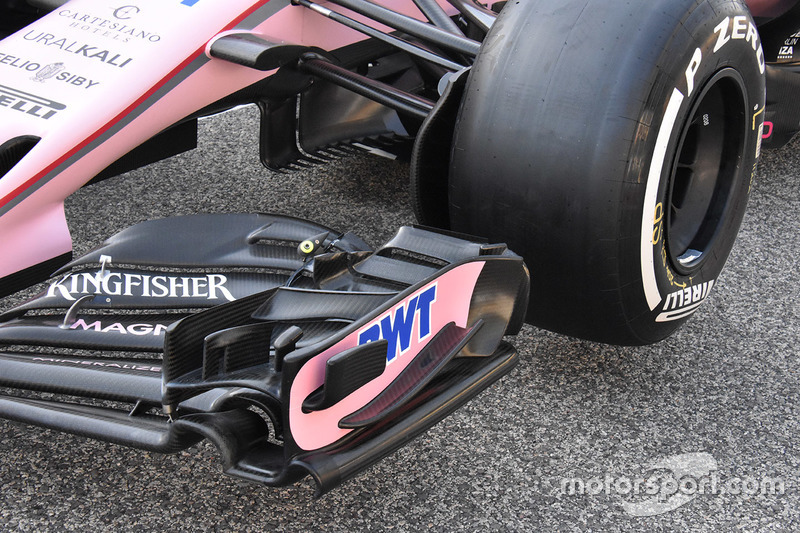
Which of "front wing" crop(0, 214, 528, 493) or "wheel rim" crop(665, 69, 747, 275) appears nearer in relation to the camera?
"front wing" crop(0, 214, 528, 493)

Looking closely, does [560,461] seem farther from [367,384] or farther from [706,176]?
[706,176]

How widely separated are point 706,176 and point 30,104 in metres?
1.49

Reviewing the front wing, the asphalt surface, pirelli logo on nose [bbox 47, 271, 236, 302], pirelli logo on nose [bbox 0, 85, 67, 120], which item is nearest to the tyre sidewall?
the asphalt surface

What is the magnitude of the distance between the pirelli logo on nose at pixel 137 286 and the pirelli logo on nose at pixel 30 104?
0.38 m

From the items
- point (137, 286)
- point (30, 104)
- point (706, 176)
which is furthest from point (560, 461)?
point (30, 104)

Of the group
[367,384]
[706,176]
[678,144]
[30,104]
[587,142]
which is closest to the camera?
[367,384]

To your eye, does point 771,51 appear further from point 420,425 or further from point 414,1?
point 420,425

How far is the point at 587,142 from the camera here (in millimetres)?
1526

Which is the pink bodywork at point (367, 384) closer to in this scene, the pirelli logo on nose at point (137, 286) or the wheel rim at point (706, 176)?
the pirelli logo on nose at point (137, 286)

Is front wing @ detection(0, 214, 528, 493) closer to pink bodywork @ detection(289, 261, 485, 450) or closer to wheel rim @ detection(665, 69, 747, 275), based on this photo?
pink bodywork @ detection(289, 261, 485, 450)

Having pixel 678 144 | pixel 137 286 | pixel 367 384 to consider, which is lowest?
pixel 137 286

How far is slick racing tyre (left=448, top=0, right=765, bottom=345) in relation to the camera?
1.53m

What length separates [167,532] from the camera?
4.89 feet

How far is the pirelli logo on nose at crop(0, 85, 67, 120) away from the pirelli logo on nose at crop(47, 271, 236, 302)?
38 centimetres
